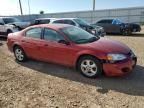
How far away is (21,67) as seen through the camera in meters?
7.26

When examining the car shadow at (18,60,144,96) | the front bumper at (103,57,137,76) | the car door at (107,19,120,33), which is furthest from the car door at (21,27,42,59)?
the car door at (107,19,120,33)

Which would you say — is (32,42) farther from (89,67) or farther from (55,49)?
(89,67)

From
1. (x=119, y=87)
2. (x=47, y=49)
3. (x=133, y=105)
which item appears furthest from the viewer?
(x=47, y=49)

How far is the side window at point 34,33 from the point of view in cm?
716

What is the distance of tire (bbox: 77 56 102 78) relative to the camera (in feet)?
19.0

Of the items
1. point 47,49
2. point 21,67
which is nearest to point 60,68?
point 47,49

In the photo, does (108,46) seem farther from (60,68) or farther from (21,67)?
(21,67)

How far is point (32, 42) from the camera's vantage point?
7219mm

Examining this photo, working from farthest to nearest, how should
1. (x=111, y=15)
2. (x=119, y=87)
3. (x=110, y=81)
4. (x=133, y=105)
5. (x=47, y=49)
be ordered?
(x=111, y=15)
(x=47, y=49)
(x=110, y=81)
(x=119, y=87)
(x=133, y=105)

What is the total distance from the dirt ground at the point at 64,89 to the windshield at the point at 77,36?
38.3 inches

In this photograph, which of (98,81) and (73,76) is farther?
(73,76)

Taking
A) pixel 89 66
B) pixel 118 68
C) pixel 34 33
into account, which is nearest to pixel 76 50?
pixel 89 66

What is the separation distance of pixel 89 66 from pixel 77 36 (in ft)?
3.77

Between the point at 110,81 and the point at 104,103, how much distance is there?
133 centimetres
